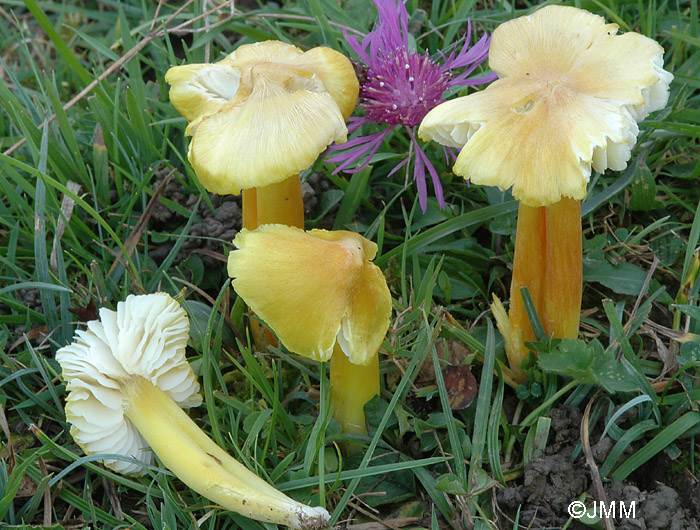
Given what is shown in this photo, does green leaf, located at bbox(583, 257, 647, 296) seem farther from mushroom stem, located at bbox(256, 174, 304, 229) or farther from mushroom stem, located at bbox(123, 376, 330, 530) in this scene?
mushroom stem, located at bbox(123, 376, 330, 530)

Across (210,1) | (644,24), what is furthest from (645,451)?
(210,1)

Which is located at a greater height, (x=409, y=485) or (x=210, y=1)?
(x=210, y=1)

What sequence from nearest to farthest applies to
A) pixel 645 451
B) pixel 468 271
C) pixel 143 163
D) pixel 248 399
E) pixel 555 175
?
pixel 555 175
pixel 645 451
pixel 248 399
pixel 468 271
pixel 143 163

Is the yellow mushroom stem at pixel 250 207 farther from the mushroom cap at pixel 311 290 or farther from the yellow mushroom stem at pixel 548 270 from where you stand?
the yellow mushroom stem at pixel 548 270

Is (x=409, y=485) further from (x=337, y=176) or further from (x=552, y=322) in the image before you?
(x=337, y=176)

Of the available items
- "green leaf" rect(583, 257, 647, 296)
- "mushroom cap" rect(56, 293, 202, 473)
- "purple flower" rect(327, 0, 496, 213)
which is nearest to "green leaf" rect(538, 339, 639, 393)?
"green leaf" rect(583, 257, 647, 296)

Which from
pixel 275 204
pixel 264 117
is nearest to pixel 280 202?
pixel 275 204

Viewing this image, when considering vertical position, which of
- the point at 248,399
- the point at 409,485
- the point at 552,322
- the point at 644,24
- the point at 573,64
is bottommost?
the point at 409,485
